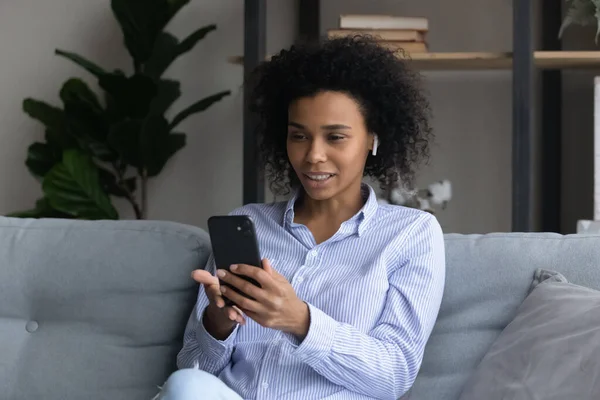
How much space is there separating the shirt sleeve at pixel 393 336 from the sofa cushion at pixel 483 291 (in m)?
0.08

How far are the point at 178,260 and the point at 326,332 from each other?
0.46 metres

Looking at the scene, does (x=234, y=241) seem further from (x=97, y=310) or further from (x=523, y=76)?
(x=523, y=76)

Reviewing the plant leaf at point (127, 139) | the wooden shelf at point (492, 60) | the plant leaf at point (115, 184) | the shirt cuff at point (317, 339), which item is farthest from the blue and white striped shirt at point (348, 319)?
the plant leaf at point (115, 184)

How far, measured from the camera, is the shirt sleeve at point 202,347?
5.23 feet

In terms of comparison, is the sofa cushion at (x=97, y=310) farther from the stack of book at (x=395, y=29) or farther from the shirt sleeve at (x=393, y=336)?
the stack of book at (x=395, y=29)

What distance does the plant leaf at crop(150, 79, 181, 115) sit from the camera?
125 inches

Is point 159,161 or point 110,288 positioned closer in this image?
point 110,288

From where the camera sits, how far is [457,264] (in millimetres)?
1693

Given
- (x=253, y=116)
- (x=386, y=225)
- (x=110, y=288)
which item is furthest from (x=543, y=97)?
(x=110, y=288)

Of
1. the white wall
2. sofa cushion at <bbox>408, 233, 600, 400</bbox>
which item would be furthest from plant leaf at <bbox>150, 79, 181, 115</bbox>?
sofa cushion at <bbox>408, 233, 600, 400</bbox>

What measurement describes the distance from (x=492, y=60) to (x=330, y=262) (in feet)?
3.99

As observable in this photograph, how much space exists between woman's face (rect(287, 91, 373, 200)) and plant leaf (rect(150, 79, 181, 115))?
5.07ft

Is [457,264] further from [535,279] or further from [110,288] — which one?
[110,288]

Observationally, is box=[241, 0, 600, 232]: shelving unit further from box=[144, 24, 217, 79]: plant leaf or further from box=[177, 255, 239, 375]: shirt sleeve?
box=[177, 255, 239, 375]: shirt sleeve
